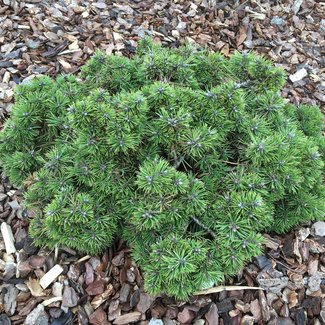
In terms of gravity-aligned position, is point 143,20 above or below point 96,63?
below

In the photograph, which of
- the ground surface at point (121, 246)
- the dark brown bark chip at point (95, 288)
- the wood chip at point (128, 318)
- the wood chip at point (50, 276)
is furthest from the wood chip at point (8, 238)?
the wood chip at point (128, 318)

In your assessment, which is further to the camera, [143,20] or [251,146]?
[143,20]

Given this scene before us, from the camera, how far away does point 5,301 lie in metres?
2.47

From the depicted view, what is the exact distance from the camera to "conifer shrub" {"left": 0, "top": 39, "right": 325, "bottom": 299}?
2.10 meters

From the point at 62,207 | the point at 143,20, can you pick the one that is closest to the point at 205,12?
the point at 143,20

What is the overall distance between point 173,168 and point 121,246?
797mm

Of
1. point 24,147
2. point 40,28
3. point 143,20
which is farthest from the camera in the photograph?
point 143,20

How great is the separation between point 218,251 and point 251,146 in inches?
21.4

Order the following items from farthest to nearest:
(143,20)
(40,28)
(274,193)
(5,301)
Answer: (143,20) → (40,28) → (5,301) → (274,193)

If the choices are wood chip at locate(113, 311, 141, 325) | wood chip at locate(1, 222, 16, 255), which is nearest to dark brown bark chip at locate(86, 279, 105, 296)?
wood chip at locate(113, 311, 141, 325)

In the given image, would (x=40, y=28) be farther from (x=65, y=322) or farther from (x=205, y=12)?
(x=65, y=322)

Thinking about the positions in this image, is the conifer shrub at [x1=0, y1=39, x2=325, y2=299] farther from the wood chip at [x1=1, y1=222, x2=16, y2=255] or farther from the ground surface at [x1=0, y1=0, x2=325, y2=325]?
the wood chip at [x1=1, y1=222, x2=16, y2=255]

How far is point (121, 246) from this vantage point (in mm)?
2635

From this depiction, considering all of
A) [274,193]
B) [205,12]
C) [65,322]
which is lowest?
[65,322]
